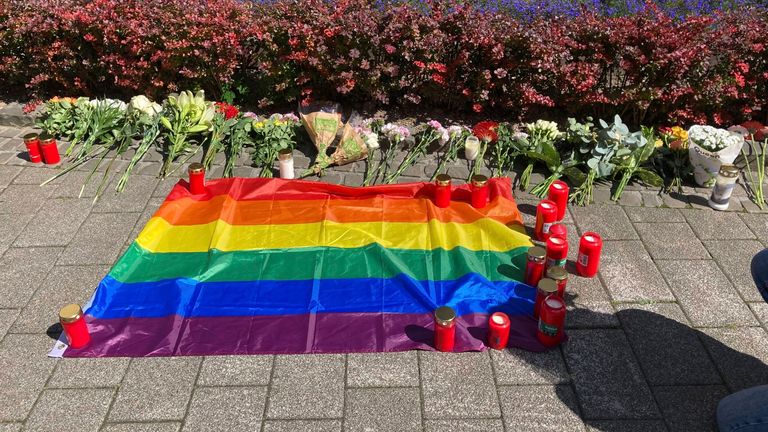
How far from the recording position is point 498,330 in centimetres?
333

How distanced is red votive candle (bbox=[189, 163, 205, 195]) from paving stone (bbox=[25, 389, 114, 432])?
1754mm

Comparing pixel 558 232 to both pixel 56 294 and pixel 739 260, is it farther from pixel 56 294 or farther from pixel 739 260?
pixel 56 294

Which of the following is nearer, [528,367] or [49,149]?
[528,367]

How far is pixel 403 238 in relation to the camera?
421 centimetres

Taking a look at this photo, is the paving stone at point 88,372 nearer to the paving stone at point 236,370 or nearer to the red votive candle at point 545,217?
the paving stone at point 236,370

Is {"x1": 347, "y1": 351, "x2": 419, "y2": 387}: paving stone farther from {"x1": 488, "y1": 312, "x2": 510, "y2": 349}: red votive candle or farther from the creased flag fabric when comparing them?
{"x1": 488, "y1": 312, "x2": 510, "y2": 349}: red votive candle

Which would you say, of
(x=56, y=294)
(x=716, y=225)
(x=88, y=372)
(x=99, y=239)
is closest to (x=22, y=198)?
(x=99, y=239)

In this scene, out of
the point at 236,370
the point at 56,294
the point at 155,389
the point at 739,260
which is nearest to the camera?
the point at 155,389

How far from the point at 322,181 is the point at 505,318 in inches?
82.9

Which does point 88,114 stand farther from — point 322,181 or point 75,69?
point 322,181

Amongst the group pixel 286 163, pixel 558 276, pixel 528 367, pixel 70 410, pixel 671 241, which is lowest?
pixel 70 410

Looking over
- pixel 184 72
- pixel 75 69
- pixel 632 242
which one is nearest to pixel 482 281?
pixel 632 242

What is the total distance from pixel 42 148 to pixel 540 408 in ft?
13.8

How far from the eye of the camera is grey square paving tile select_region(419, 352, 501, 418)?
3105mm
